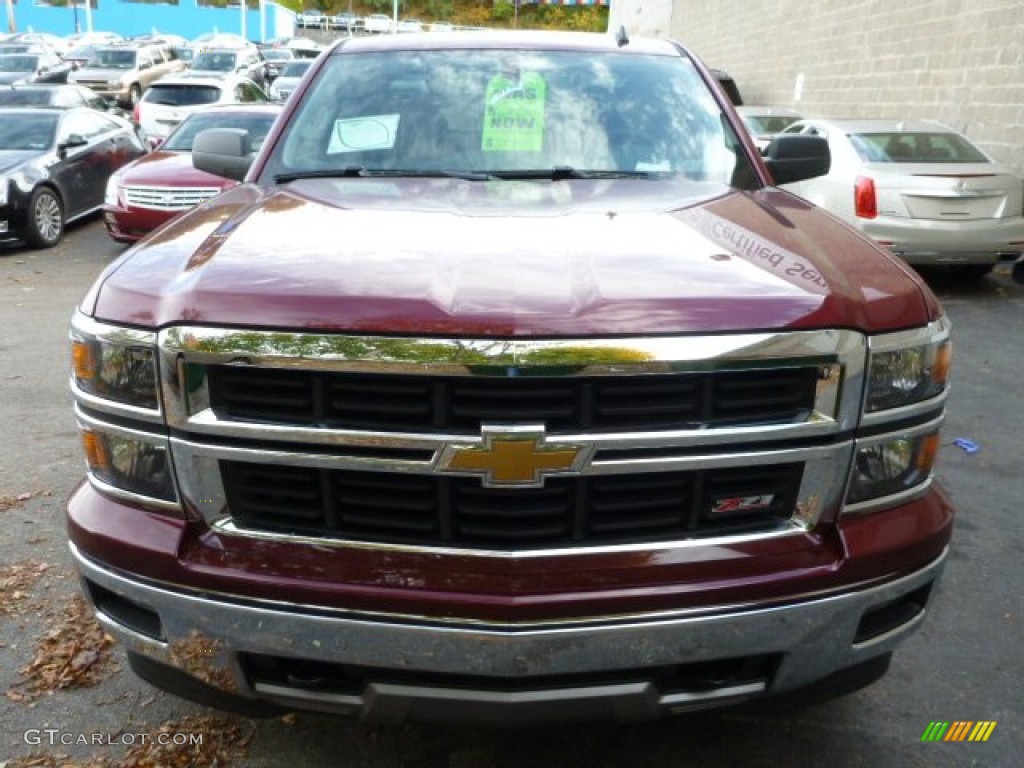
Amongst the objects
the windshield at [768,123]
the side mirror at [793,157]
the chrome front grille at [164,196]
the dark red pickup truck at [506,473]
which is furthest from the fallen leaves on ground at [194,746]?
the windshield at [768,123]

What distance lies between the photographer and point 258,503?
2.03m

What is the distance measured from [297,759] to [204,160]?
2.48 metres

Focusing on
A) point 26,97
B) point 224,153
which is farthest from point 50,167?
point 224,153

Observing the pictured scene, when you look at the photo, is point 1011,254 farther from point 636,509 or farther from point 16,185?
point 16,185

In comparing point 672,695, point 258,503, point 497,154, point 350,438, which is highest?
point 497,154

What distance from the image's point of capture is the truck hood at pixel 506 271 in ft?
6.18

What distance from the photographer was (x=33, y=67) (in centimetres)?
2661

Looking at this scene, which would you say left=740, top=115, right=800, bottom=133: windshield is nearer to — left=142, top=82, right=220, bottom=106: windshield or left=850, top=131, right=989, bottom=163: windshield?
left=850, top=131, right=989, bottom=163: windshield

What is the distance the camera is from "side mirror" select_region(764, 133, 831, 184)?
146 inches

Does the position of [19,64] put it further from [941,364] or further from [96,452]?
[941,364]

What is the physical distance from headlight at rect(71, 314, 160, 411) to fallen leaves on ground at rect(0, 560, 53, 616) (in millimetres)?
1656

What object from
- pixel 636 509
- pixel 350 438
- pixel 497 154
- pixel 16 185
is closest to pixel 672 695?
pixel 636 509

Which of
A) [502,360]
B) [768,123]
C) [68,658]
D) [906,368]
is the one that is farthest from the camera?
[768,123]

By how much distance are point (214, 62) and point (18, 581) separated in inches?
1131
